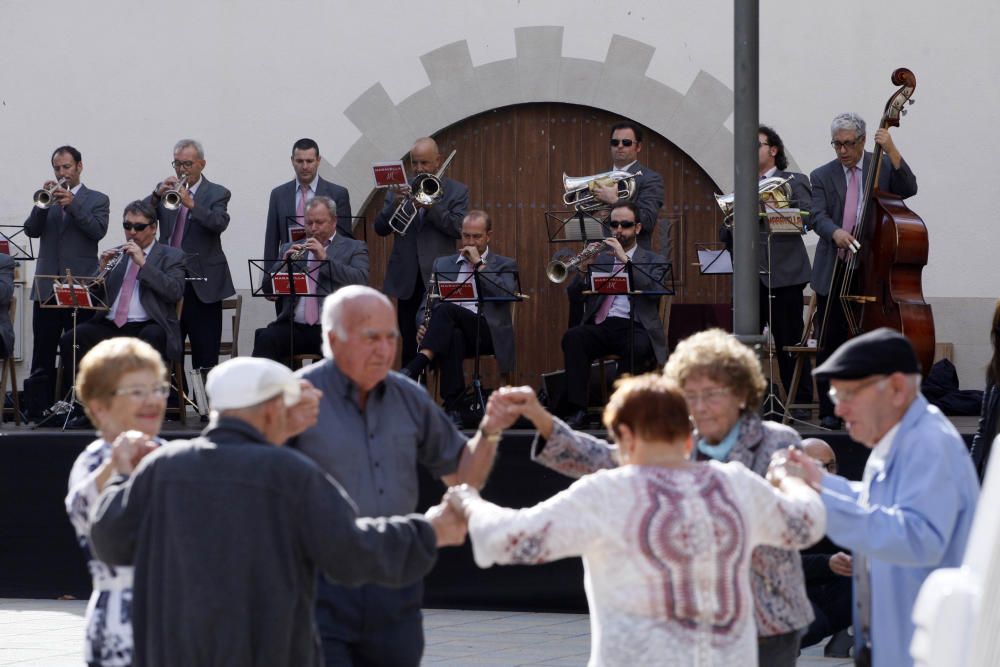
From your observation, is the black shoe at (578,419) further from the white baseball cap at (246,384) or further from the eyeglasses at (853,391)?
the white baseball cap at (246,384)

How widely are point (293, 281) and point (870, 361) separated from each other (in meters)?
6.12

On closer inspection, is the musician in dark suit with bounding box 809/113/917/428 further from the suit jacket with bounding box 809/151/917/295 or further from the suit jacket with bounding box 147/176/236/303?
the suit jacket with bounding box 147/176/236/303

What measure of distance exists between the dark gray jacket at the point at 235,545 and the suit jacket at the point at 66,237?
23.9 ft

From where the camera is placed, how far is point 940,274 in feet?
35.6

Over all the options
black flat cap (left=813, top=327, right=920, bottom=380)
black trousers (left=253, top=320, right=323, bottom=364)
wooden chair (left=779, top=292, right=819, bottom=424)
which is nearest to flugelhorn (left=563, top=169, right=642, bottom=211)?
wooden chair (left=779, top=292, right=819, bottom=424)

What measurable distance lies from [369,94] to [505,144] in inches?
42.7

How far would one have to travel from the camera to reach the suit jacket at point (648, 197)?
941 cm

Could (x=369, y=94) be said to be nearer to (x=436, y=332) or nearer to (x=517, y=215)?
(x=517, y=215)

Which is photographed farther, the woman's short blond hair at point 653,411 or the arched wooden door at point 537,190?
the arched wooden door at point 537,190

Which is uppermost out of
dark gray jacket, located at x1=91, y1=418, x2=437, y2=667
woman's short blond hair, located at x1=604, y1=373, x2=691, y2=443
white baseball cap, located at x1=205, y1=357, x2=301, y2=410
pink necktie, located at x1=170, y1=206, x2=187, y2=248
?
pink necktie, located at x1=170, y1=206, x2=187, y2=248

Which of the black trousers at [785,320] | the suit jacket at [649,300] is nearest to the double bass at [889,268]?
the black trousers at [785,320]

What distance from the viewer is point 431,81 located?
37.7ft

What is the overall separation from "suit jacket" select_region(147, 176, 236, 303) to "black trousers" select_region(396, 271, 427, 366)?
3.75ft

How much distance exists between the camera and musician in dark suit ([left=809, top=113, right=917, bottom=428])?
28.7 feet
